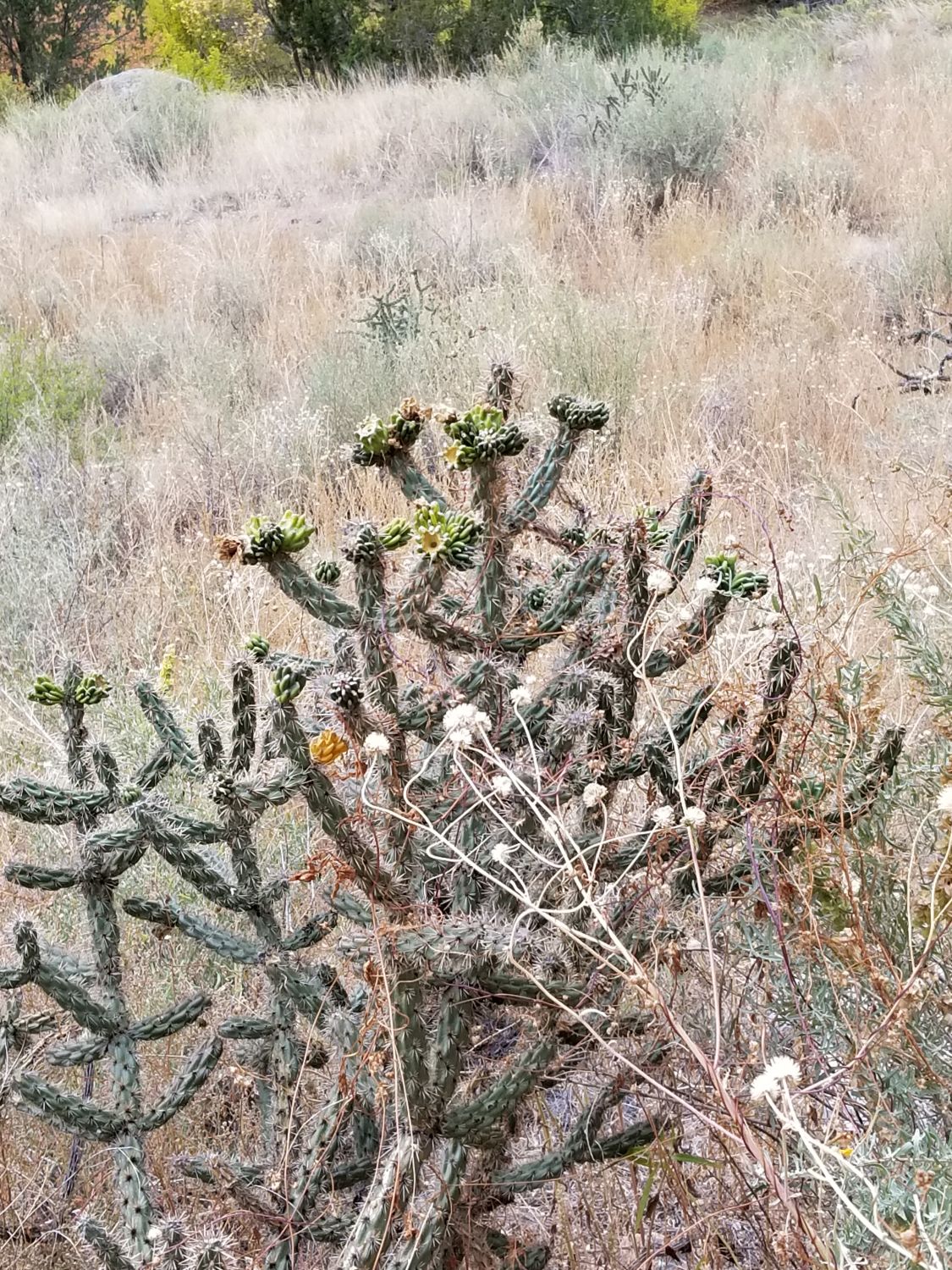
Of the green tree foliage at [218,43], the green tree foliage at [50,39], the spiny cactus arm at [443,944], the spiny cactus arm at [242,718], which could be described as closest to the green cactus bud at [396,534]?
the spiny cactus arm at [242,718]

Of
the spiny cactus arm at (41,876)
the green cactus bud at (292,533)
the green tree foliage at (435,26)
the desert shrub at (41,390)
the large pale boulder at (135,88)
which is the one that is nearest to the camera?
the green cactus bud at (292,533)

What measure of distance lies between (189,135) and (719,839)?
12246 mm

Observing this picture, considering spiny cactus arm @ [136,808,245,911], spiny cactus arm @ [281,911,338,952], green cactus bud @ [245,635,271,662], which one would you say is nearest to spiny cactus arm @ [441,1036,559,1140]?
spiny cactus arm @ [281,911,338,952]

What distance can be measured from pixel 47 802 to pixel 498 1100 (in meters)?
0.82

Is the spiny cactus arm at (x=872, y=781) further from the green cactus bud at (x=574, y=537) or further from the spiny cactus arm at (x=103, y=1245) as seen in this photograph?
the spiny cactus arm at (x=103, y=1245)

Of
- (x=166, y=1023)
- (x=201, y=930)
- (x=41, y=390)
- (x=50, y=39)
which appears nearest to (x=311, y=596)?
(x=201, y=930)

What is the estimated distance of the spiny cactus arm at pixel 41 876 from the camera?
1739mm

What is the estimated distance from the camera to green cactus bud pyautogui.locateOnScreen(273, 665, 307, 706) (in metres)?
1.50

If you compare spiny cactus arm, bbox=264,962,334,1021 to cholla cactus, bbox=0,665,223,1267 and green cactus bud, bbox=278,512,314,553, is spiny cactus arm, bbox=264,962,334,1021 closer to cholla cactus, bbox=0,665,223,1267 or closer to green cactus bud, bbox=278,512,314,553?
cholla cactus, bbox=0,665,223,1267

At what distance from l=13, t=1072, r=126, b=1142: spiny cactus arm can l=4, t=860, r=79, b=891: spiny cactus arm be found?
27 centimetres

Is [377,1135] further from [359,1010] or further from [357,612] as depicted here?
[357,612]

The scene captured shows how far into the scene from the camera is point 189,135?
12.3 meters

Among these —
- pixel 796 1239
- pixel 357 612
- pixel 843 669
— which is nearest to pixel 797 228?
pixel 843 669

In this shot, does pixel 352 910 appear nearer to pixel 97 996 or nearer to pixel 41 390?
pixel 97 996
